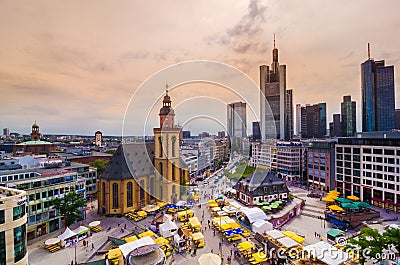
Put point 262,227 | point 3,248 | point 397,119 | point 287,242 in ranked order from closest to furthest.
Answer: point 3,248
point 287,242
point 262,227
point 397,119

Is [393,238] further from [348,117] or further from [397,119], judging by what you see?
[348,117]

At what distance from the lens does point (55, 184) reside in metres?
23.5

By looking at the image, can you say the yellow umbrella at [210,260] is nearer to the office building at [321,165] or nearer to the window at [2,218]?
the window at [2,218]

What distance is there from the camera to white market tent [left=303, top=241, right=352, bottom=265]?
580 inches

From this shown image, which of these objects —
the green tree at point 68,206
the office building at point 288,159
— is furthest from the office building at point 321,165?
the green tree at point 68,206

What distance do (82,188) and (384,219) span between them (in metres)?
35.1

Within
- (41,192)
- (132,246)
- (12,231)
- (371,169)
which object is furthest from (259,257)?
(371,169)

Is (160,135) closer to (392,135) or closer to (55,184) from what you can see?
(55,184)

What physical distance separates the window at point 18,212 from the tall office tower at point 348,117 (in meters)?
120

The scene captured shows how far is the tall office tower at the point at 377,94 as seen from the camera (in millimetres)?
75188

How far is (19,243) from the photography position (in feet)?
42.6

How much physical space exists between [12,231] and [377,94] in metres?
99.1

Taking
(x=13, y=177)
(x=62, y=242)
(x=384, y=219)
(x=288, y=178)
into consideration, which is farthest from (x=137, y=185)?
(x=288, y=178)

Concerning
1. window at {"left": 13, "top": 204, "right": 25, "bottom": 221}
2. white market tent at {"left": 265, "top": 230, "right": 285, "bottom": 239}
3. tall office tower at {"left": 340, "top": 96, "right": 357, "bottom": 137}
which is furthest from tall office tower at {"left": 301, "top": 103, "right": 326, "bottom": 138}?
window at {"left": 13, "top": 204, "right": 25, "bottom": 221}
